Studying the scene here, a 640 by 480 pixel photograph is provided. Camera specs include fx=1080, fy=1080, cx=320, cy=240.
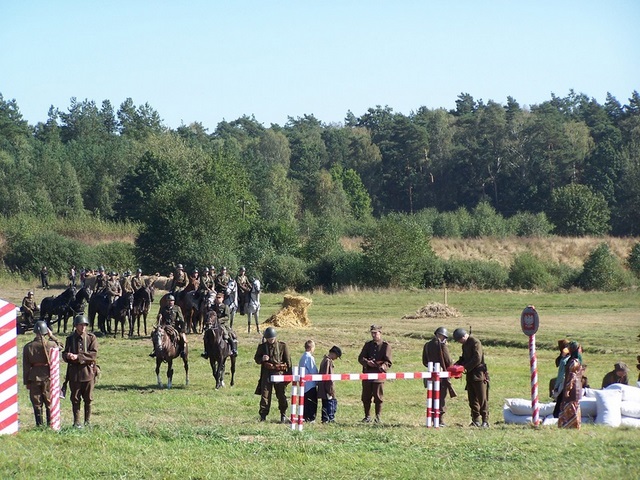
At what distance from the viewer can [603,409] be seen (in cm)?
1786

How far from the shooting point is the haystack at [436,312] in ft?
153

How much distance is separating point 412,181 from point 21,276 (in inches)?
2593

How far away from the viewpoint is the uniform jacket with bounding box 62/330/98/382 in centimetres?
1773

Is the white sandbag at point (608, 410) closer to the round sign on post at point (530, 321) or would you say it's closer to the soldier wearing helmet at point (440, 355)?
the round sign on post at point (530, 321)

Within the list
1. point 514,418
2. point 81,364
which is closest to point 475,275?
point 514,418

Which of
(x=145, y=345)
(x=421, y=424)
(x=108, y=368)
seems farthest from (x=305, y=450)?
(x=145, y=345)

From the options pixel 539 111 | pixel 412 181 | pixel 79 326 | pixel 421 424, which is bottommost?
pixel 421 424

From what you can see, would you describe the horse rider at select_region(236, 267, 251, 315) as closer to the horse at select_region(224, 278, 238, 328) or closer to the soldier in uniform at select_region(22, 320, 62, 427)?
the horse at select_region(224, 278, 238, 328)

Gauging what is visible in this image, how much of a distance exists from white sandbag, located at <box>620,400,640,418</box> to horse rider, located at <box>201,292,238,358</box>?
10.4 m

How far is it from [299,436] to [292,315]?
22.7 metres

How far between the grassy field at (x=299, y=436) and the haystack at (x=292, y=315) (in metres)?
3.11

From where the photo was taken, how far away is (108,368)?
94.0ft

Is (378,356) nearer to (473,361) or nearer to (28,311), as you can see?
(473,361)

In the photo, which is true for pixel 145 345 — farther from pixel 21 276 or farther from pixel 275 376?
pixel 21 276
